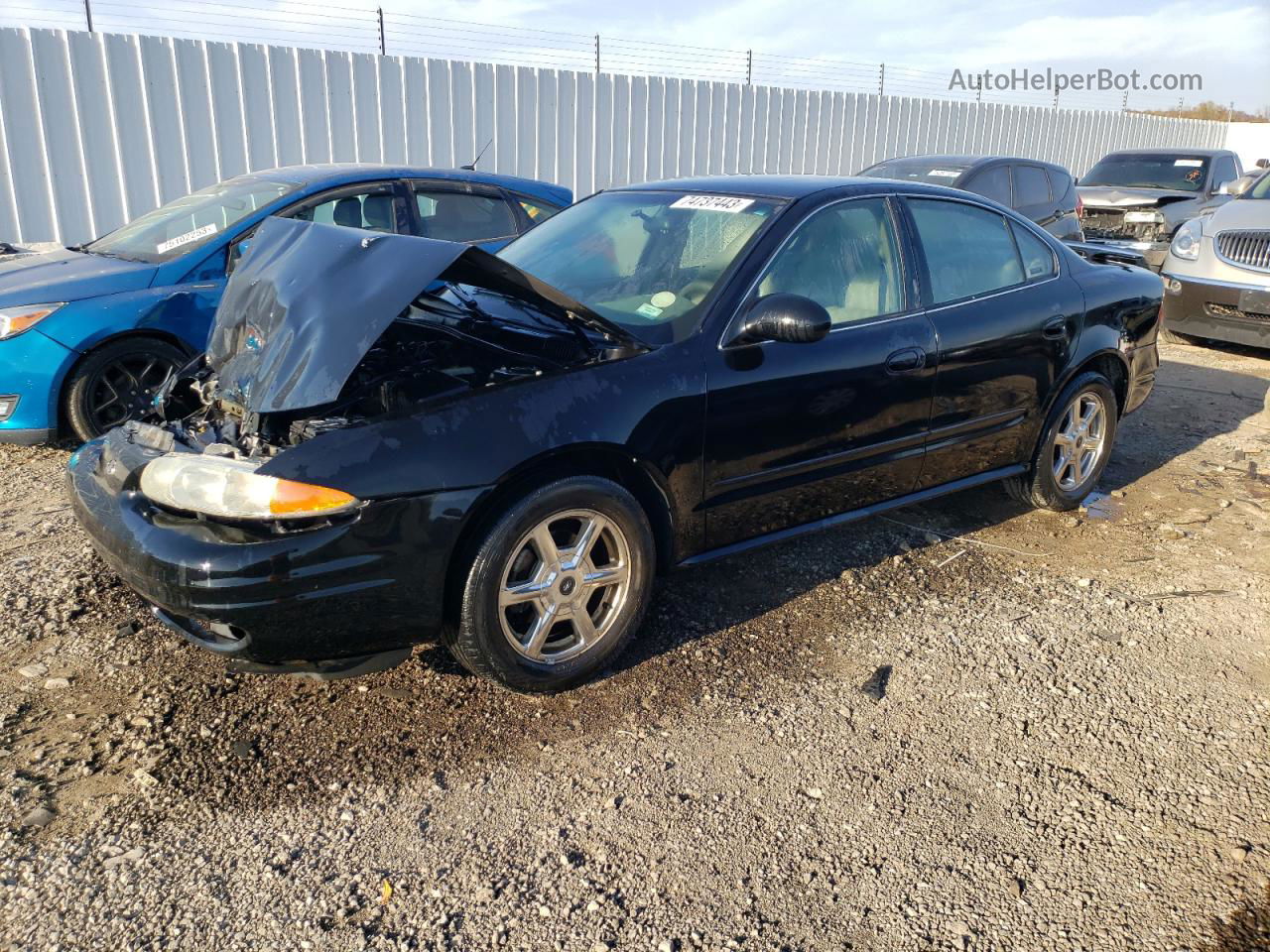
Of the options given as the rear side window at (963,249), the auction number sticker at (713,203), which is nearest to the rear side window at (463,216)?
the auction number sticker at (713,203)

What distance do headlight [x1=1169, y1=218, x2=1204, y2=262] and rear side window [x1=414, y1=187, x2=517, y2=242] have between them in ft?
20.7

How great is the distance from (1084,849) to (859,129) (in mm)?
16928

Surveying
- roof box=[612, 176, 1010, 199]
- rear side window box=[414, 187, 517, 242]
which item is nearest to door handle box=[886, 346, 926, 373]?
roof box=[612, 176, 1010, 199]

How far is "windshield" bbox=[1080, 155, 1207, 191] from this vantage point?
40.8 ft

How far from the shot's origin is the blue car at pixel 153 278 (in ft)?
16.3

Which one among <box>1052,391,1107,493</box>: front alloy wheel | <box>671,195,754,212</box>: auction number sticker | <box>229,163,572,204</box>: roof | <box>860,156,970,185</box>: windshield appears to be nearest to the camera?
<box>671,195,754,212</box>: auction number sticker

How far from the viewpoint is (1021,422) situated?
449cm

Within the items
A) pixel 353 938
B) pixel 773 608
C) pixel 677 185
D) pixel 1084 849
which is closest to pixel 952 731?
pixel 1084 849

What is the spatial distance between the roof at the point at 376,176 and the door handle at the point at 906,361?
373cm

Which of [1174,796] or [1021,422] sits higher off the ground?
[1021,422]

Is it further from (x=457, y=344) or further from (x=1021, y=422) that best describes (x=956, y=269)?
(x=457, y=344)

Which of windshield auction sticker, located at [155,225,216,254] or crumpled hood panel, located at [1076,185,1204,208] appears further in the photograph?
crumpled hood panel, located at [1076,185,1204,208]

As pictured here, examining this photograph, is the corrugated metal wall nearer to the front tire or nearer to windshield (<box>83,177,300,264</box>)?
Result: windshield (<box>83,177,300,264</box>)

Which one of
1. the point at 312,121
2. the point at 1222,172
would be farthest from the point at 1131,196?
the point at 312,121
